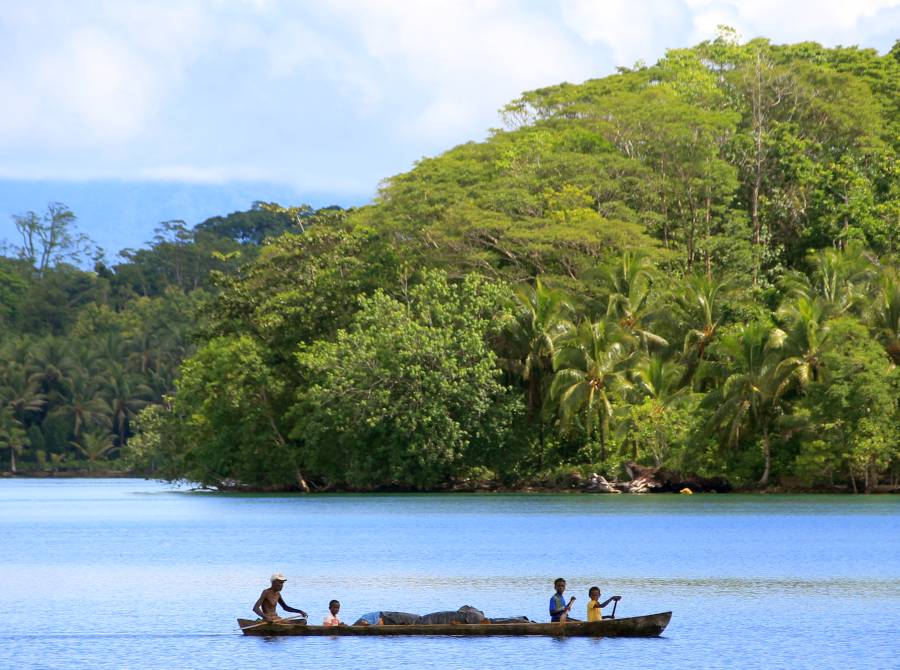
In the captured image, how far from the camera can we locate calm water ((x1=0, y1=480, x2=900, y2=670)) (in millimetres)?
22344

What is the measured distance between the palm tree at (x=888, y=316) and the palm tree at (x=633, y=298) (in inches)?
347

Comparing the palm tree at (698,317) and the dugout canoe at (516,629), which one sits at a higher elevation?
the palm tree at (698,317)

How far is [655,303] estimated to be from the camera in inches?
2469

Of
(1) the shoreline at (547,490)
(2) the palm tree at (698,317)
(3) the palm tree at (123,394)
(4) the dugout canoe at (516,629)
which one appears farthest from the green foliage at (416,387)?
(3) the palm tree at (123,394)

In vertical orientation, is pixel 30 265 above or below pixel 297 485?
above

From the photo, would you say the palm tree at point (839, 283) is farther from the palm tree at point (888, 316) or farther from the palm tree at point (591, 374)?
the palm tree at point (591, 374)

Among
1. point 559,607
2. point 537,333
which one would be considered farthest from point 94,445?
point 559,607

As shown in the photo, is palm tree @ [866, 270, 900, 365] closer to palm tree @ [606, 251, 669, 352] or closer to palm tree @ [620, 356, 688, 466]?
palm tree @ [620, 356, 688, 466]

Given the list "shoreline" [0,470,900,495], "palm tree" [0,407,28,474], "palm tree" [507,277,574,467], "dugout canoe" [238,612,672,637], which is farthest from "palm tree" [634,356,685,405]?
"palm tree" [0,407,28,474]

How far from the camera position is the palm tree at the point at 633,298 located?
61375 millimetres

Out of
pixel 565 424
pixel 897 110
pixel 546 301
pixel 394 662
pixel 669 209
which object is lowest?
pixel 394 662

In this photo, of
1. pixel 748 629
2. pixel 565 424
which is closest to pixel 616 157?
pixel 565 424

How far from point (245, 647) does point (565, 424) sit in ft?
124

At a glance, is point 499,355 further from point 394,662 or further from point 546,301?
point 394,662
